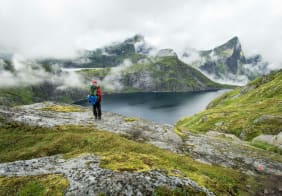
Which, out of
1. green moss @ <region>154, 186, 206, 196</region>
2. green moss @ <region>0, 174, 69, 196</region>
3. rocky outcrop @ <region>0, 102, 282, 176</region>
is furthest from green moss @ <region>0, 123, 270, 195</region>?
green moss @ <region>0, 174, 69, 196</region>

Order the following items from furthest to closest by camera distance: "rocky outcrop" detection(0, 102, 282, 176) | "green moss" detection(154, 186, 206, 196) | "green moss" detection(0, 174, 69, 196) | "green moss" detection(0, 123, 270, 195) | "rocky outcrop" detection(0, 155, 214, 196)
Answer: "rocky outcrop" detection(0, 102, 282, 176)
"green moss" detection(0, 123, 270, 195)
"green moss" detection(154, 186, 206, 196)
"rocky outcrop" detection(0, 155, 214, 196)
"green moss" detection(0, 174, 69, 196)

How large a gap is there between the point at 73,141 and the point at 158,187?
12.8m

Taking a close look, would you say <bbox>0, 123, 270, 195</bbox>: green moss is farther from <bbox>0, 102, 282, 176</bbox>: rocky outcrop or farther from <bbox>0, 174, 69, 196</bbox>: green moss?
<bbox>0, 174, 69, 196</bbox>: green moss

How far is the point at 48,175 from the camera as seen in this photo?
53.3 ft

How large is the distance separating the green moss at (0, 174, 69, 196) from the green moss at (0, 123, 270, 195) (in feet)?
11.7

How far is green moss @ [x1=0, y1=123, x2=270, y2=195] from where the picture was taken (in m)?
18.2

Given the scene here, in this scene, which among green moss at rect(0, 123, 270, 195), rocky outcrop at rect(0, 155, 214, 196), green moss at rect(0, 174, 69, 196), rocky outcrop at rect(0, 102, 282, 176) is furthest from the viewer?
rocky outcrop at rect(0, 102, 282, 176)

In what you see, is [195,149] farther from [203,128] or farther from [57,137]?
[203,128]

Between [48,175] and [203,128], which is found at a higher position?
[48,175]

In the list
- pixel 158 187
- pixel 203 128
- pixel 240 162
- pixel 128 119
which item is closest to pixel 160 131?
pixel 128 119

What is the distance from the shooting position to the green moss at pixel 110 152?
18.2 meters

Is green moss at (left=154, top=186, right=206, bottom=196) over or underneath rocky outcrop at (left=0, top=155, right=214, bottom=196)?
underneath

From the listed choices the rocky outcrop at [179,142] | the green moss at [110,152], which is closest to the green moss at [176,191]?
the green moss at [110,152]

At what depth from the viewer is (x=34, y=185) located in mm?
14812
